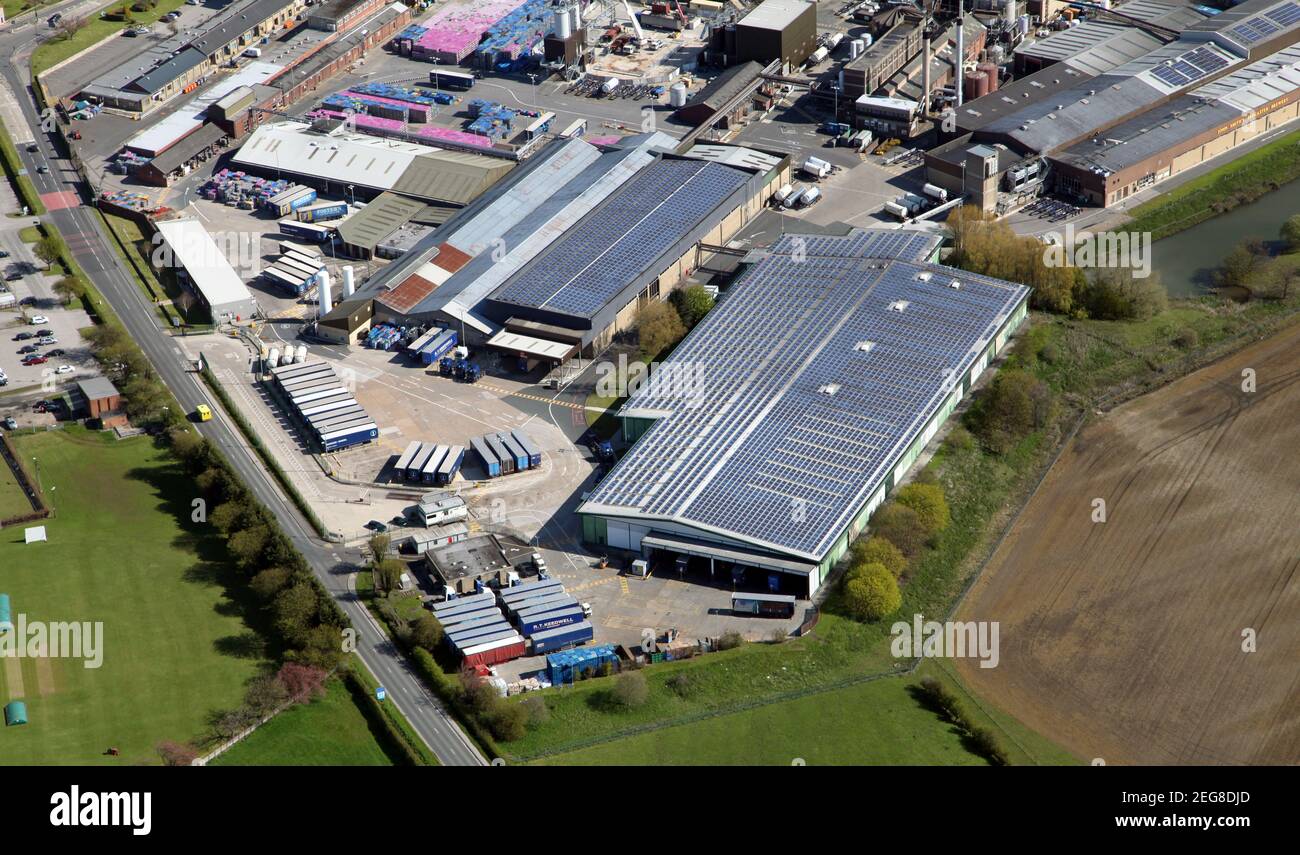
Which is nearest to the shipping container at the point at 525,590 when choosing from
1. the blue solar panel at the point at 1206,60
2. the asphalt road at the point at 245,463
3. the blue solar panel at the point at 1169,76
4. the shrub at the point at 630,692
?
the asphalt road at the point at 245,463

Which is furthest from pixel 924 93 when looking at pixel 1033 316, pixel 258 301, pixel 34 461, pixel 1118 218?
pixel 34 461

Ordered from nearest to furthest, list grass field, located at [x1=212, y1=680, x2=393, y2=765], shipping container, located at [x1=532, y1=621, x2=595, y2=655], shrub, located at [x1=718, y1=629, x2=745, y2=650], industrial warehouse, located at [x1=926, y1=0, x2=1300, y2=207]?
grass field, located at [x1=212, y1=680, x2=393, y2=765], shrub, located at [x1=718, y1=629, x2=745, y2=650], shipping container, located at [x1=532, y1=621, x2=595, y2=655], industrial warehouse, located at [x1=926, y1=0, x2=1300, y2=207]

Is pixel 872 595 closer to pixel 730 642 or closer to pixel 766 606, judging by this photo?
pixel 766 606

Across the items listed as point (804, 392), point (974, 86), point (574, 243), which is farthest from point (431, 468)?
point (974, 86)

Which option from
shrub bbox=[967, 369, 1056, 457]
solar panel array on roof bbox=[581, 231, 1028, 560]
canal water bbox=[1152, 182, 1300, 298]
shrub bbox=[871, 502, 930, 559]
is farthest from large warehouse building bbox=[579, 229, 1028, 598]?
canal water bbox=[1152, 182, 1300, 298]

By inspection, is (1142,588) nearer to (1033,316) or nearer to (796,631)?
(796,631)

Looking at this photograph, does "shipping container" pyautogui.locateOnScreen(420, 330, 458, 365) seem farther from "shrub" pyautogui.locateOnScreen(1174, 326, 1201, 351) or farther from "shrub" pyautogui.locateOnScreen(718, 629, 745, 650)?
"shrub" pyautogui.locateOnScreen(1174, 326, 1201, 351)
